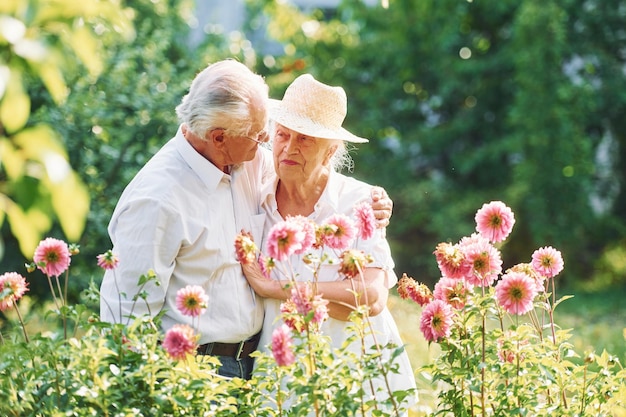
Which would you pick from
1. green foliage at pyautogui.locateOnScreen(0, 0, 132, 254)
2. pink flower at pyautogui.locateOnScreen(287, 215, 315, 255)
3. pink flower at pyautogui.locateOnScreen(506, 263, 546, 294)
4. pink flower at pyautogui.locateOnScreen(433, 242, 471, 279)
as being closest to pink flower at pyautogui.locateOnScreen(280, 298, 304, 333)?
pink flower at pyautogui.locateOnScreen(287, 215, 315, 255)

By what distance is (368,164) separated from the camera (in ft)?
39.2

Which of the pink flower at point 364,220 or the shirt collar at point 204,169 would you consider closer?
the pink flower at point 364,220

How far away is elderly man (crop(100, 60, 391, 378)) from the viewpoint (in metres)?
2.77

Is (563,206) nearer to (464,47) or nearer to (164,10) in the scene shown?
(464,47)

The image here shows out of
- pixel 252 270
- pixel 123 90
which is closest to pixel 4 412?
pixel 252 270

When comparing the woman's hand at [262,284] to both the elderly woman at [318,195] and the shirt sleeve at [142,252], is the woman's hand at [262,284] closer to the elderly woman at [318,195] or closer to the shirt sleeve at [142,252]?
the elderly woman at [318,195]

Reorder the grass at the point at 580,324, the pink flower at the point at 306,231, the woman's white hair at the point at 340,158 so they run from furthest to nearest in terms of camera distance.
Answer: the grass at the point at 580,324, the woman's white hair at the point at 340,158, the pink flower at the point at 306,231

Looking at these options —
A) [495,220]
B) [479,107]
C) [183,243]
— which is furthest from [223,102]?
[479,107]

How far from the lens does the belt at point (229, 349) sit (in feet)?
9.46

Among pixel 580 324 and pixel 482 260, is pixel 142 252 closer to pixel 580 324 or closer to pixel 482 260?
pixel 482 260

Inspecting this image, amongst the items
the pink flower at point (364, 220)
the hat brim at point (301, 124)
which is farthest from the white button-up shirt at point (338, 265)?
the pink flower at point (364, 220)

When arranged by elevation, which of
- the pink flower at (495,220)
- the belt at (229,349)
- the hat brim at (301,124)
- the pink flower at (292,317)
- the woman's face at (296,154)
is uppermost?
the hat brim at (301,124)

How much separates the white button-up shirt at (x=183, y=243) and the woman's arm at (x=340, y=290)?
0.05 metres

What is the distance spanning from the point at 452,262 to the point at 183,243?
0.82 m
